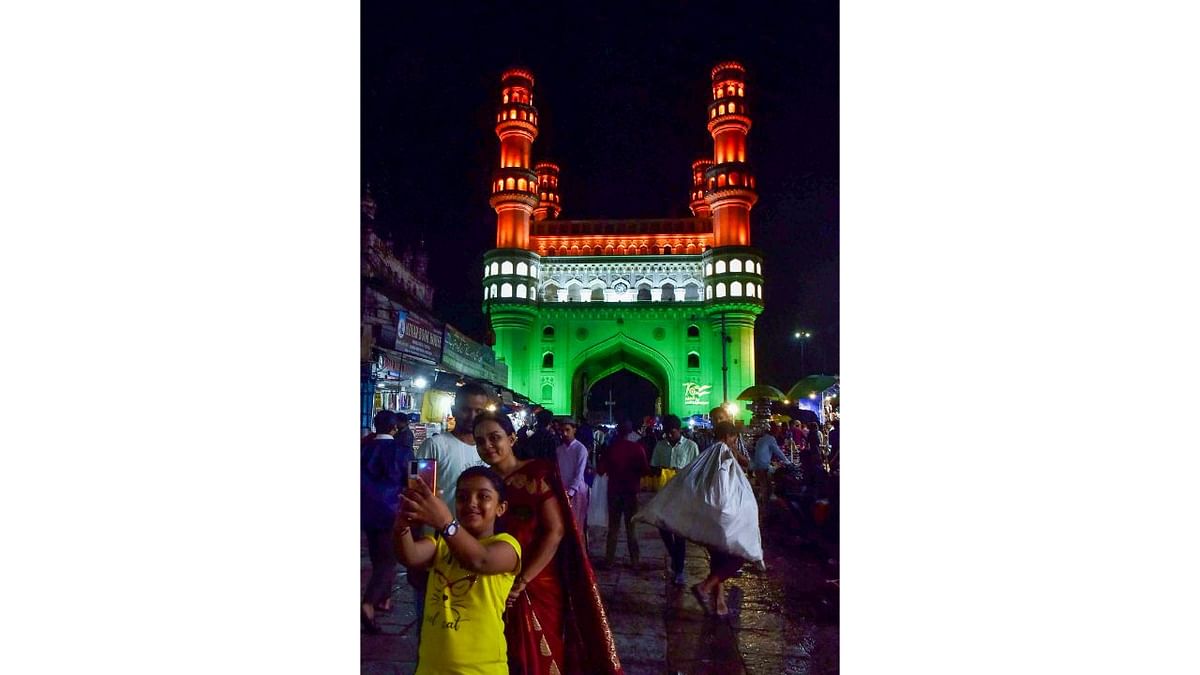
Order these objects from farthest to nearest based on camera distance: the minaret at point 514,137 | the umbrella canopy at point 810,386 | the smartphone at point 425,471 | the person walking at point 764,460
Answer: the umbrella canopy at point 810,386, the person walking at point 764,460, the minaret at point 514,137, the smartphone at point 425,471

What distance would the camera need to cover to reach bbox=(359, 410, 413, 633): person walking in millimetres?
3072

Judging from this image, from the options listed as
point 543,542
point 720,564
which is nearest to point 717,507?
point 720,564

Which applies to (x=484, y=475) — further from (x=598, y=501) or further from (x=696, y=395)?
(x=696, y=395)

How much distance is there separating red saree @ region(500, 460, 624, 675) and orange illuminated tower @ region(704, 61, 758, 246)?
2.33 meters

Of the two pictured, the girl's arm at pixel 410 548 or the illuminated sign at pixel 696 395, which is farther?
the illuminated sign at pixel 696 395

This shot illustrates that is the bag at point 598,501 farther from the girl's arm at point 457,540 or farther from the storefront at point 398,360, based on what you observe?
the girl's arm at point 457,540

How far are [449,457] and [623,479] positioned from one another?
66.2 inches

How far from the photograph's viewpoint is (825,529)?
3.76 m

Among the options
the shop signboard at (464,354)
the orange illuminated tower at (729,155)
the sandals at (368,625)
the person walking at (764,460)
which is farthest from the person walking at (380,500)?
the person walking at (764,460)

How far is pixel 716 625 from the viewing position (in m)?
3.14

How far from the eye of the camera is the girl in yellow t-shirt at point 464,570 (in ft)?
6.48

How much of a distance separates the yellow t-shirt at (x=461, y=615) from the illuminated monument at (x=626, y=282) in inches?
70.3

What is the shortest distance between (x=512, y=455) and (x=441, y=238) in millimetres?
1830

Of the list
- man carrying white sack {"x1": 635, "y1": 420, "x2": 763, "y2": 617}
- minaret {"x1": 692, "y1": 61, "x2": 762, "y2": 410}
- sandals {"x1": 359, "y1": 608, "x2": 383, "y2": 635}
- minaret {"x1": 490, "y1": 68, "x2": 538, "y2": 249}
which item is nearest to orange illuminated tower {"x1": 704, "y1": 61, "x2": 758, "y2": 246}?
minaret {"x1": 692, "y1": 61, "x2": 762, "y2": 410}
